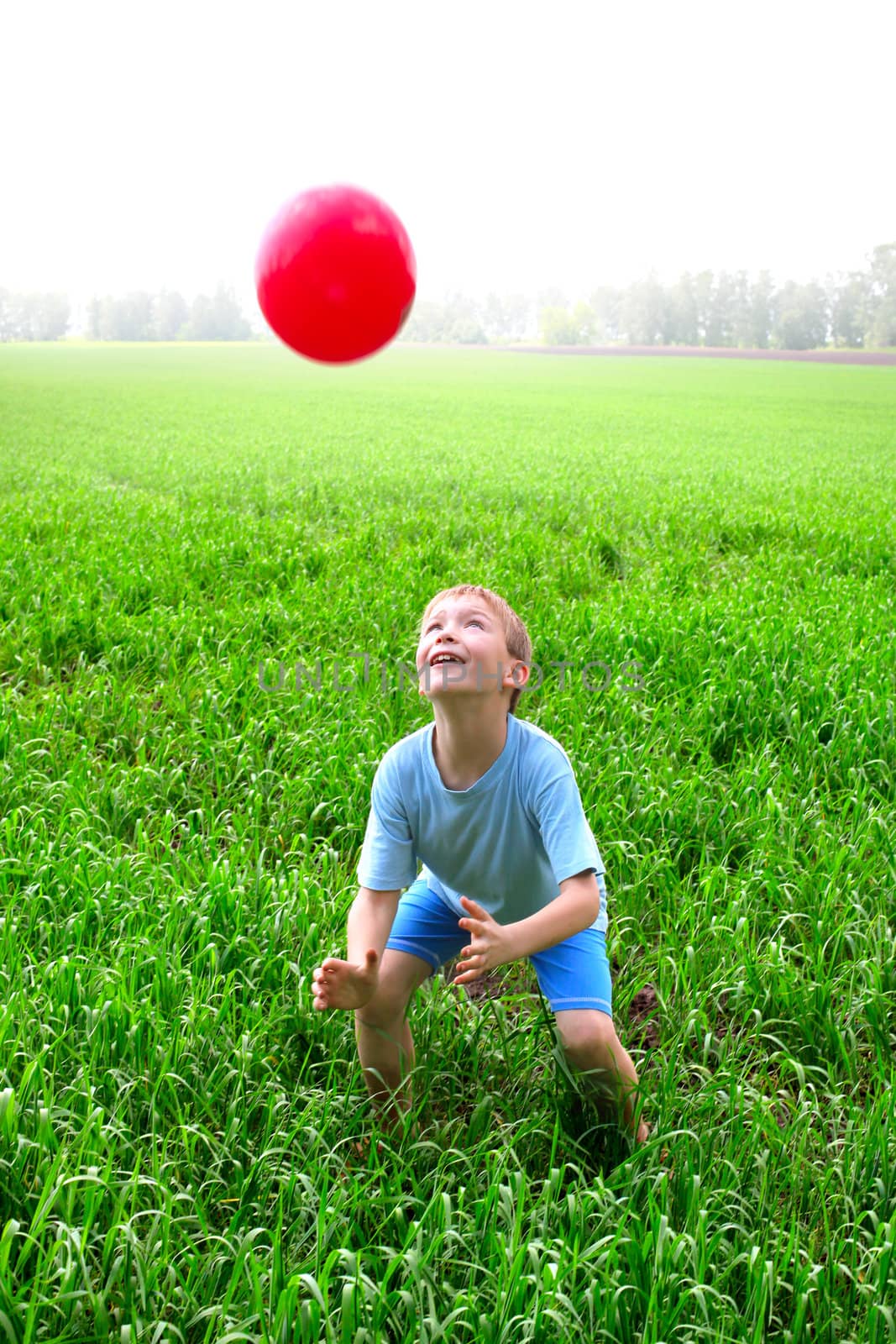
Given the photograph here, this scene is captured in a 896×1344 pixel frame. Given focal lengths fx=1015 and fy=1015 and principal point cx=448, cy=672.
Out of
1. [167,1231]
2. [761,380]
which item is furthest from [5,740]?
[761,380]

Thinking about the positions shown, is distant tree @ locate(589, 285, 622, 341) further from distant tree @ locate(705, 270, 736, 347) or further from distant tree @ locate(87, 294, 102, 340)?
distant tree @ locate(87, 294, 102, 340)

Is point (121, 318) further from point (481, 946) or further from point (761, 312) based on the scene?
point (481, 946)

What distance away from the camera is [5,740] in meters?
3.92

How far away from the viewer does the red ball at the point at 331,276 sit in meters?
1.06

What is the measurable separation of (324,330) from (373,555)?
6.07 meters

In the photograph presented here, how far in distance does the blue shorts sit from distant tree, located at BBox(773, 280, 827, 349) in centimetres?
9001

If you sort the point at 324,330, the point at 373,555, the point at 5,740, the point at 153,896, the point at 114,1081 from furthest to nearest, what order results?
the point at 373,555
the point at 5,740
the point at 153,896
the point at 114,1081
the point at 324,330

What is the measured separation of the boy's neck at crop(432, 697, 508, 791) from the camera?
2248 millimetres

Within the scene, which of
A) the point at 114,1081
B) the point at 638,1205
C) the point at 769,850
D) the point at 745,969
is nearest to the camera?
the point at 638,1205

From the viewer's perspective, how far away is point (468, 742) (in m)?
2.29

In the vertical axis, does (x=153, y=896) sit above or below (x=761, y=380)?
below

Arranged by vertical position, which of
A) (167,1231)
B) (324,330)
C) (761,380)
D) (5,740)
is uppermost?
(761,380)

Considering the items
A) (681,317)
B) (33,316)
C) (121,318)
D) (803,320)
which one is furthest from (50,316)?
(803,320)

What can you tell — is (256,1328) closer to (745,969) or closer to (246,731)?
(745,969)
